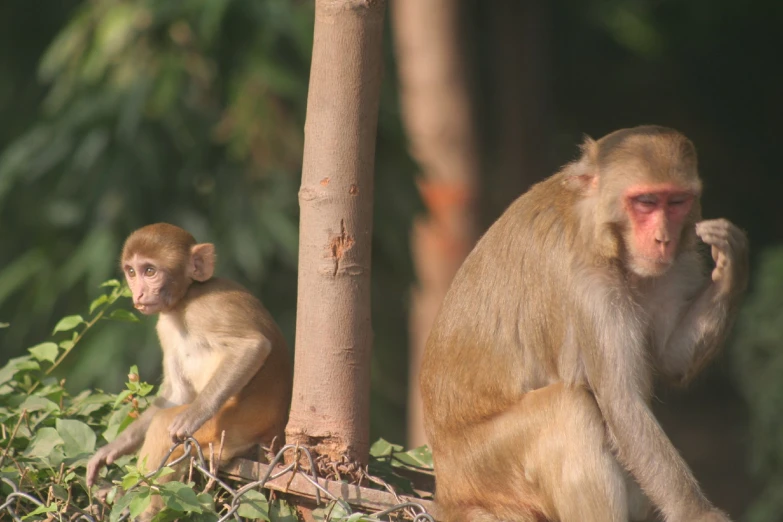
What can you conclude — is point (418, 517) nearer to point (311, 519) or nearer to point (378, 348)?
point (311, 519)

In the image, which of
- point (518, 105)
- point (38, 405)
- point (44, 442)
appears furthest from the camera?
point (518, 105)

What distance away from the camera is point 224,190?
8.52 metres

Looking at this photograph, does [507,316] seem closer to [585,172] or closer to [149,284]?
[585,172]

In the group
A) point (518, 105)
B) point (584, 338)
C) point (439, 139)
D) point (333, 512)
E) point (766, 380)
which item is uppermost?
point (518, 105)

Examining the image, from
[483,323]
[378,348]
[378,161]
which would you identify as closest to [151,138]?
[378,161]

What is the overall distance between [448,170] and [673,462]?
6.11 m

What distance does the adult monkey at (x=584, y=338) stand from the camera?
407 cm

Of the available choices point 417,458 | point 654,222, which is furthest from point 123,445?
point 654,222

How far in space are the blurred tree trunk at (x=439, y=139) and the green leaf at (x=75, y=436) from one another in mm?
5410

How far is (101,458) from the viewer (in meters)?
4.48

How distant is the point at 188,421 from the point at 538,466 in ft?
4.94

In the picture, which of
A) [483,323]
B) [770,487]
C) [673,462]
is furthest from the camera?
[770,487]

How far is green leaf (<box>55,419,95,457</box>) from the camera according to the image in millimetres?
4590

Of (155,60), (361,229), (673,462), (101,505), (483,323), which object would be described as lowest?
(101,505)
